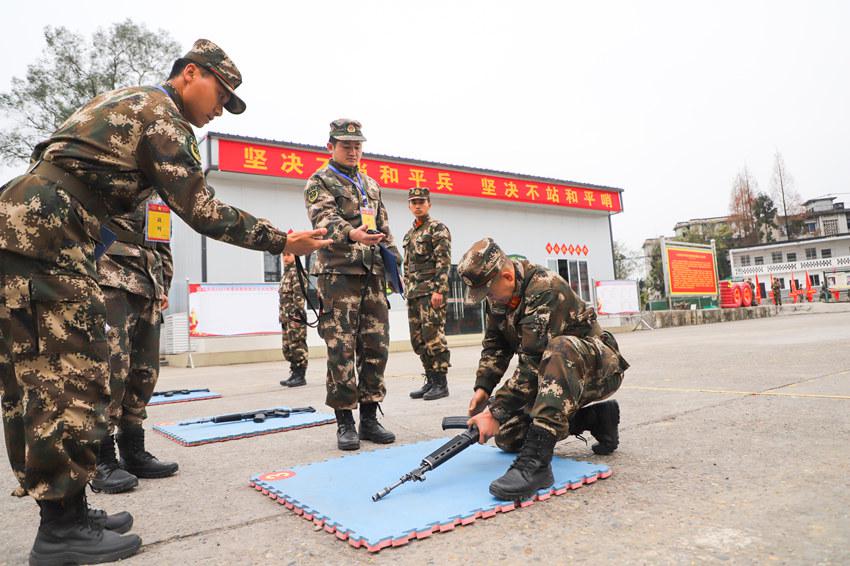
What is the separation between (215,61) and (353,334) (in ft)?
5.29

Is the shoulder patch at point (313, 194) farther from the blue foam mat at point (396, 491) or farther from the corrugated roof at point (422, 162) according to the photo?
the corrugated roof at point (422, 162)

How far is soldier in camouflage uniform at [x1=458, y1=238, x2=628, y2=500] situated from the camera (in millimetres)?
1986

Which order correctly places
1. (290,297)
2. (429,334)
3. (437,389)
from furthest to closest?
(290,297)
(429,334)
(437,389)

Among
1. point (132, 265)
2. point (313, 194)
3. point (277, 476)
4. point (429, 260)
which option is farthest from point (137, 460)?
point (429, 260)

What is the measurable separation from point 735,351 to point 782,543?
6.11m

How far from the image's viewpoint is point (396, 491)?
1981mm

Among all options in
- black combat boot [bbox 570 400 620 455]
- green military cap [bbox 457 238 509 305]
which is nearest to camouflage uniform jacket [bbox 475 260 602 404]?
green military cap [bbox 457 238 509 305]

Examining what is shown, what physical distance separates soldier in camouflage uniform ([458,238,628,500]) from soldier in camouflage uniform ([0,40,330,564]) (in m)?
1.20

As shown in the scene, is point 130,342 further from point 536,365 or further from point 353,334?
point 536,365

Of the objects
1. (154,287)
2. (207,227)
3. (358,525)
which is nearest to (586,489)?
(358,525)

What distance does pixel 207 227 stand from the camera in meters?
1.81

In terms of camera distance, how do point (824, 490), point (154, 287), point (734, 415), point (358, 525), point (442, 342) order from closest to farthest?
point (358, 525) < point (824, 490) < point (154, 287) < point (734, 415) < point (442, 342)

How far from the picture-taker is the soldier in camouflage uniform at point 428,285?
4895mm

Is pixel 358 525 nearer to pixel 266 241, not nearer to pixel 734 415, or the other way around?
pixel 266 241
